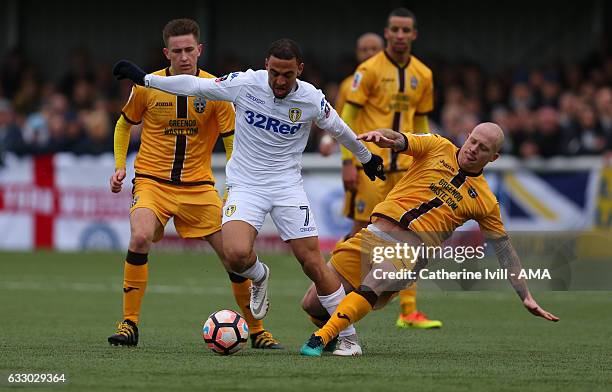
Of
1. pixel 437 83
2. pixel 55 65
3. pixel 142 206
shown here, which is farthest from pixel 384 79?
pixel 55 65

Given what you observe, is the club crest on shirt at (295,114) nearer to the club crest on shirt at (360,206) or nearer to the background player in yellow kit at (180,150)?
the background player in yellow kit at (180,150)

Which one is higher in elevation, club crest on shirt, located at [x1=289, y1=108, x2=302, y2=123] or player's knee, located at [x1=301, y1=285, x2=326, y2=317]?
club crest on shirt, located at [x1=289, y1=108, x2=302, y2=123]

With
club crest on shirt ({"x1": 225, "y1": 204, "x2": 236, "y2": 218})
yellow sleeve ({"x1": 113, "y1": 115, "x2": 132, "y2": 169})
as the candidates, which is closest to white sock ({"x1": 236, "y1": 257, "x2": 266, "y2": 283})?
club crest on shirt ({"x1": 225, "y1": 204, "x2": 236, "y2": 218})

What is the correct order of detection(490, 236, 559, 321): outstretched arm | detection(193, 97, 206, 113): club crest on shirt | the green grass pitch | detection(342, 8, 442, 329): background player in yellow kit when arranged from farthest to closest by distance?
detection(342, 8, 442, 329): background player in yellow kit, detection(193, 97, 206, 113): club crest on shirt, detection(490, 236, 559, 321): outstretched arm, the green grass pitch

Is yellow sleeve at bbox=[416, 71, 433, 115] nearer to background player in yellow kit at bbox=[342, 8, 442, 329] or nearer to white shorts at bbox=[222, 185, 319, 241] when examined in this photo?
background player in yellow kit at bbox=[342, 8, 442, 329]

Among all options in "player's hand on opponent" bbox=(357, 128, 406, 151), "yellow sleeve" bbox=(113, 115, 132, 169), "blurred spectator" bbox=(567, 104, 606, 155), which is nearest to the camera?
"player's hand on opponent" bbox=(357, 128, 406, 151)

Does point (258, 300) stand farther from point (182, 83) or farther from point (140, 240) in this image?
point (182, 83)

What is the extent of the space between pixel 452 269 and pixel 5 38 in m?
19.3

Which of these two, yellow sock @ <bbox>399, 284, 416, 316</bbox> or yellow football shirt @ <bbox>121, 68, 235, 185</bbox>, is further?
yellow sock @ <bbox>399, 284, 416, 316</bbox>

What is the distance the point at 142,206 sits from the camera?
9.23 meters

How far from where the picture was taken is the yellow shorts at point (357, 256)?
878cm

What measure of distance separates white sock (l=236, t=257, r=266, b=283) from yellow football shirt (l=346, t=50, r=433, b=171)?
2.76m

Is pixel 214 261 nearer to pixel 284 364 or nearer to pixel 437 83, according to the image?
pixel 437 83

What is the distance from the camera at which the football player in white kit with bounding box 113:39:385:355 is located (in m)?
8.55
